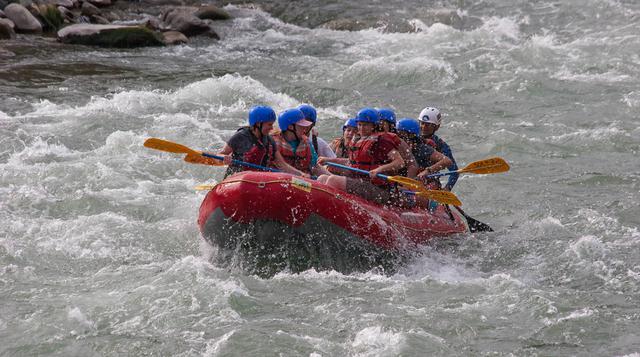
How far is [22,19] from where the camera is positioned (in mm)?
18328

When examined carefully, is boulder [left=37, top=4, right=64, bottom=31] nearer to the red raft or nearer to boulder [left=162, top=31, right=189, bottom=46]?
boulder [left=162, top=31, right=189, bottom=46]

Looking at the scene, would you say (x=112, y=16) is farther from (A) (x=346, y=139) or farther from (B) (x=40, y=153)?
(A) (x=346, y=139)

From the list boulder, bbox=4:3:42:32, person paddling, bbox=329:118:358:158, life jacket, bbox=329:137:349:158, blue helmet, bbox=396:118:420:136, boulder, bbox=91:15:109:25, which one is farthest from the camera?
boulder, bbox=91:15:109:25

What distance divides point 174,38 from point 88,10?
2706mm

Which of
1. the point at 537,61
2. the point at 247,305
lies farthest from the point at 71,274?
the point at 537,61

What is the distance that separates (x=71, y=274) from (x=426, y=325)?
3.20m

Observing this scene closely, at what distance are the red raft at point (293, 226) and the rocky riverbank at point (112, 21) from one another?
34.4 feet

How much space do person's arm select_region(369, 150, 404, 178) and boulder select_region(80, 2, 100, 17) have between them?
13.1 meters

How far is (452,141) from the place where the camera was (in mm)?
13227

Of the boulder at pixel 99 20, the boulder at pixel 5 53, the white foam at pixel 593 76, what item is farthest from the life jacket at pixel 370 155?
the boulder at pixel 99 20

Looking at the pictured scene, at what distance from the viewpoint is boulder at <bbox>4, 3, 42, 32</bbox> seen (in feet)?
60.0

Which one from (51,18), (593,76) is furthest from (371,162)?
(51,18)

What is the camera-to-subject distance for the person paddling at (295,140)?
8812mm

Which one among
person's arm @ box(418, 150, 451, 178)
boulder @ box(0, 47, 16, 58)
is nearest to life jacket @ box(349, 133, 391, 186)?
person's arm @ box(418, 150, 451, 178)
